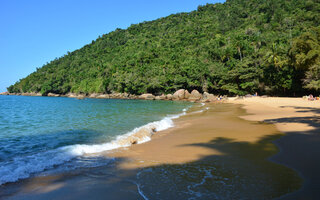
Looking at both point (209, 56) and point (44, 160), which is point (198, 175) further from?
point (209, 56)

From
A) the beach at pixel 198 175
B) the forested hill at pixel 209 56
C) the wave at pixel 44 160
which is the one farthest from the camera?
the forested hill at pixel 209 56

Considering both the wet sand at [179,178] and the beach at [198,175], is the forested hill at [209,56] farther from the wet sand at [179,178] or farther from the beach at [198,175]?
the wet sand at [179,178]

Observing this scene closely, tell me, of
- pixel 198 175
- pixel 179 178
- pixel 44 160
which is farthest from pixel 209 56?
pixel 179 178

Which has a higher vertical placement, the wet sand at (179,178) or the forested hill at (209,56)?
the forested hill at (209,56)

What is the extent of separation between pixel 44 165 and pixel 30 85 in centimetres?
17327

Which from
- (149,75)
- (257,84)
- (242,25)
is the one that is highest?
(242,25)

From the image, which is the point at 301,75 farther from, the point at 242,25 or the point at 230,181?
the point at 242,25

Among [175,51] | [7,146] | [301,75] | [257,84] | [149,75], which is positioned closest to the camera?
[7,146]

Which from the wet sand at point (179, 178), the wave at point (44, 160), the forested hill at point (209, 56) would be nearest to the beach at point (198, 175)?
the wet sand at point (179, 178)

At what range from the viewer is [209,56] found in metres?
77.5

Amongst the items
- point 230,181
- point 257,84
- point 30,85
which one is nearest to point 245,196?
point 230,181

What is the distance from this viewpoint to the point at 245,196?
4.29 metres

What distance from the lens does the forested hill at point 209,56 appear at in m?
39.8

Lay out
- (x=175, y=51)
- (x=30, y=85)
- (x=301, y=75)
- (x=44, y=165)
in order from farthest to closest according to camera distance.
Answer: (x=30, y=85) → (x=175, y=51) → (x=301, y=75) → (x=44, y=165)
